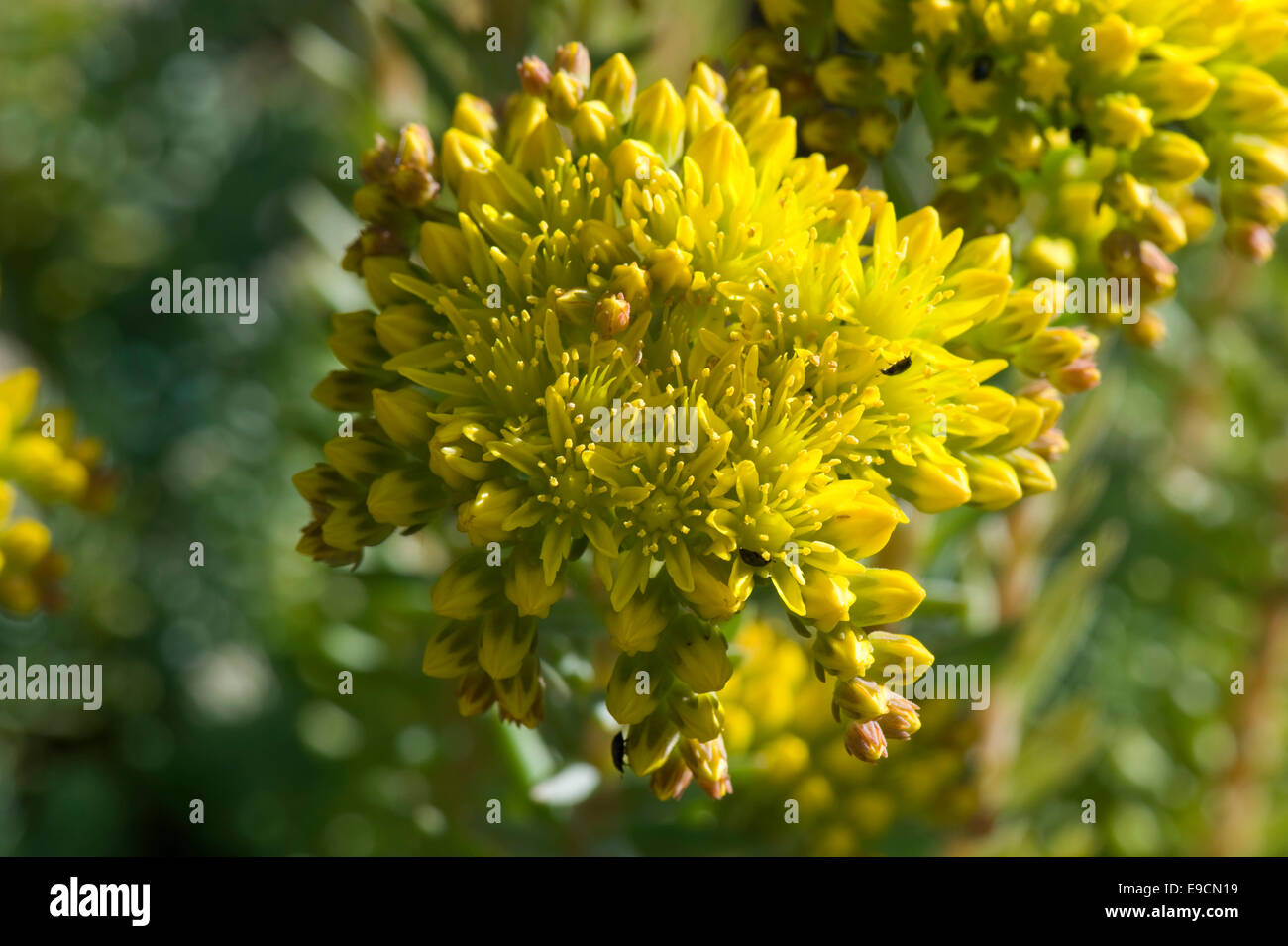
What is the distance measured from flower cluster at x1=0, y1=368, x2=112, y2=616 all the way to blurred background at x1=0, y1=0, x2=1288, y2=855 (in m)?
0.38

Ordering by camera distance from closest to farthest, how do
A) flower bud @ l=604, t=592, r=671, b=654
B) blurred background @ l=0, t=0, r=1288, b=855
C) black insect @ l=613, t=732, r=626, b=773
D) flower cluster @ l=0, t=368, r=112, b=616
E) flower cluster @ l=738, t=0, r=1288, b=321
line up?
flower bud @ l=604, t=592, r=671, b=654 → black insect @ l=613, t=732, r=626, b=773 → flower cluster @ l=738, t=0, r=1288, b=321 → flower cluster @ l=0, t=368, r=112, b=616 → blurred background @ l=0, t=0, r=1288, b=855

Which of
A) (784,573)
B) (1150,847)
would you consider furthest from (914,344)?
(1150,847)

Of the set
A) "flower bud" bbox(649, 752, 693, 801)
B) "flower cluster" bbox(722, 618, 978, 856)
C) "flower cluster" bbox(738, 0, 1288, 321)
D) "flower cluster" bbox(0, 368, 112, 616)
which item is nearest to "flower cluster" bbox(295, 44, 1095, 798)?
"flower bud" bbox(649, 752, 693, 801)

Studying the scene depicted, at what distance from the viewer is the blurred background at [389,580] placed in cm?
179

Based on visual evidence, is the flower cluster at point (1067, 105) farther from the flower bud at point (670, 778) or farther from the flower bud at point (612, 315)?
the flower bud at point (670, 778)

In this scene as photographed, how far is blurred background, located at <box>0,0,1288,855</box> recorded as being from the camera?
5.86 feet

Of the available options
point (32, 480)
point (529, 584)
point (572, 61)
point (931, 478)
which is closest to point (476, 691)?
point (529, 584)

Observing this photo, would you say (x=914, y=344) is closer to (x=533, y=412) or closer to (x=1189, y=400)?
(x=533, y=412)

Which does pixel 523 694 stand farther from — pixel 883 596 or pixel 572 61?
pixel 572 61

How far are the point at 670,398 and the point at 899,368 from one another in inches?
10.3

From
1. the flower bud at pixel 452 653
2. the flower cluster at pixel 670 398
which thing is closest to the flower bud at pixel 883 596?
the flower cluster at pixel 670 398

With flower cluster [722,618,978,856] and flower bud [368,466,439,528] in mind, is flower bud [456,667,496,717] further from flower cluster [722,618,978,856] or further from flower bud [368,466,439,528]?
flower cluster [722,618,978,856]

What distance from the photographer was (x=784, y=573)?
3.90 feet

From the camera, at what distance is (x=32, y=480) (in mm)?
1735
